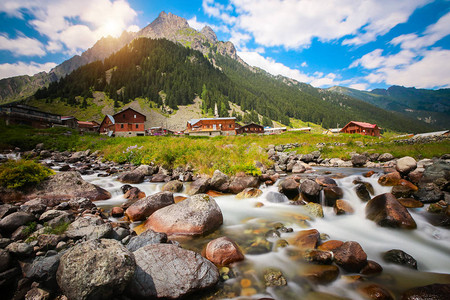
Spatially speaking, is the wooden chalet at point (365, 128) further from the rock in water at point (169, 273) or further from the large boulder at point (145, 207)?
the rock in water at point (169, 273)

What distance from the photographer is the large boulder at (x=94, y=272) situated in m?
3.07

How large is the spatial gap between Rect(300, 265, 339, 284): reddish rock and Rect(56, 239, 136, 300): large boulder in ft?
14.5

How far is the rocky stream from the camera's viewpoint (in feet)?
11.7

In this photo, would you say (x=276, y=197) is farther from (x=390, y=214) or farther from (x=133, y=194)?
(x=133, y=194)

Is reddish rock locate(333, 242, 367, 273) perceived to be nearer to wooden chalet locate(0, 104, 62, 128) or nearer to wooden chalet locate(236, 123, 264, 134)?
wooden chalet locate(0, 104, 62, 128)

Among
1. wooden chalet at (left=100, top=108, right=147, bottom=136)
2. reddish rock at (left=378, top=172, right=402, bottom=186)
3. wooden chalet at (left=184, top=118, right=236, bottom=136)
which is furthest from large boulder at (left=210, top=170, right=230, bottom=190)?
wooden chalet at (left=184, top=118, right=236, bottom=136)

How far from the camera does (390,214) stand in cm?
728

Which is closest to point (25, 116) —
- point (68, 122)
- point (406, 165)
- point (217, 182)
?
point (68, 122)

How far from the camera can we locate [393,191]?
948 centimetres

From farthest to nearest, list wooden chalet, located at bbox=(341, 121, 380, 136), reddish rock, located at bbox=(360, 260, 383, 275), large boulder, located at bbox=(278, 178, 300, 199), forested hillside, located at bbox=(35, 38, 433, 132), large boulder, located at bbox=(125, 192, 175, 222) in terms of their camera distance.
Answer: forested hillside, located at bbox=(35, 38, 433, 132), wooden chalet, located at bbox=(341, 121, 380, 136), large boulder, located at bbox=(278, 178, 300, 199), large boulder, located at bbox=(125, 192, 175, 222), reddish rock, located at bbox=(360, 260, 383, 275)

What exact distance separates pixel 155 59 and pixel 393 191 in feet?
625

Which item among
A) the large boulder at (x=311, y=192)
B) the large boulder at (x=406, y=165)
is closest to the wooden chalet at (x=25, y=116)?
the large boulder at (x=311, y=192)

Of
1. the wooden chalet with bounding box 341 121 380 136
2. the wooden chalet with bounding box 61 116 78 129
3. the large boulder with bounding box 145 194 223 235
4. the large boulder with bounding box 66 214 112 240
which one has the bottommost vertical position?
the large boulder with bounding box 145 194 223 235

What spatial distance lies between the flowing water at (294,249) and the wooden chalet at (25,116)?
76.5 metres
